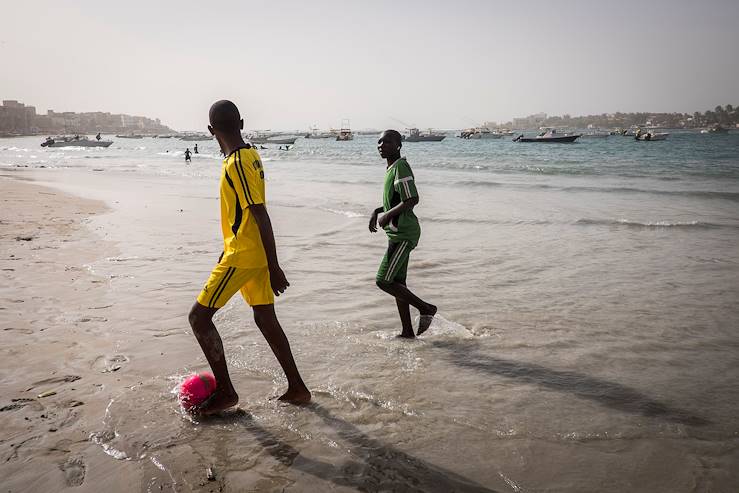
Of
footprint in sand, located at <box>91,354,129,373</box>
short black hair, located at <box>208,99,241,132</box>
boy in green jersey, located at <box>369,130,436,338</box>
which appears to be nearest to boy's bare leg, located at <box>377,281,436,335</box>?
boy in green jersey, located at <box>369,130,436,338</box>

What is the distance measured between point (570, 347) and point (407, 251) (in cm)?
179

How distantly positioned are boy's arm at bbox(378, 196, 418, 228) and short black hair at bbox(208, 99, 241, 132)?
1673 mm

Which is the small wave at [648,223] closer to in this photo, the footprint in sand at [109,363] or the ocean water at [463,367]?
the ocean water at [463,367]

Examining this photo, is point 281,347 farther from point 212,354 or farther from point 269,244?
point 269,244

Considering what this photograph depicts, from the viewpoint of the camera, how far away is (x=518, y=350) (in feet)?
14.3

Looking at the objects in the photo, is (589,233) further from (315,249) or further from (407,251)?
(407,251)

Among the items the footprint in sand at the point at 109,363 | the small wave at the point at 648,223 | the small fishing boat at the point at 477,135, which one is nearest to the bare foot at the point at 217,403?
the footprint in sand at the point at 109,363

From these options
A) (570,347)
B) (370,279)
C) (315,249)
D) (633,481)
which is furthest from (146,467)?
(315,249)

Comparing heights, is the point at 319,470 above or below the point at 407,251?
below

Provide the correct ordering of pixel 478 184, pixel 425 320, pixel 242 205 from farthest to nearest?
pixel 478 184 → pixel 425 320 → pixel 242 205

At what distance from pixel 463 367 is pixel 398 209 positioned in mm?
1487

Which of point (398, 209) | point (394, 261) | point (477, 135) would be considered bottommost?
point (394, 261)

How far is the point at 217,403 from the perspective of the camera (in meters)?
3.10

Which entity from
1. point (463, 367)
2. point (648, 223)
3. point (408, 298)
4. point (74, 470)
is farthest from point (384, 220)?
point (648, 223)
